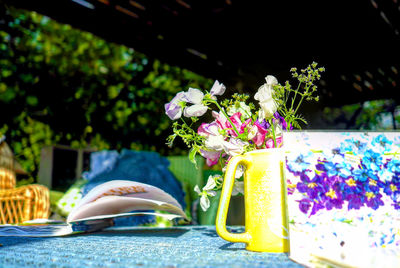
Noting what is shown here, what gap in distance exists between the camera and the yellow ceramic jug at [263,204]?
0.49m

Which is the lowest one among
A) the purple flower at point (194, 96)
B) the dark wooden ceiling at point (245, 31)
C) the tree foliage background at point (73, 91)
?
the purple flower at point (194, 96)

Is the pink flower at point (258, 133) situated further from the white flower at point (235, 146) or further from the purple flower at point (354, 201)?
the purple flower at point (354, 201)

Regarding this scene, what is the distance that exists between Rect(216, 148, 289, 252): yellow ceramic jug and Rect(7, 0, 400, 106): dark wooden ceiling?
214 cm

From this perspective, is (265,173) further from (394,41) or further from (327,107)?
(327,107)

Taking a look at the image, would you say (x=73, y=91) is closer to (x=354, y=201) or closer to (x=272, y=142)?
(x=272, y=142)

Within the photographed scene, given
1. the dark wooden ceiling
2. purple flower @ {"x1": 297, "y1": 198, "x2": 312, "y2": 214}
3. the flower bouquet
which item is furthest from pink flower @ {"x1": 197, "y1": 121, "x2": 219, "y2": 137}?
the dark wooden ceiling

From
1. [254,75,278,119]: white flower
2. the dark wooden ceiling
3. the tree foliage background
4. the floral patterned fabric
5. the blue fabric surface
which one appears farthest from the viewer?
the tree foliage background

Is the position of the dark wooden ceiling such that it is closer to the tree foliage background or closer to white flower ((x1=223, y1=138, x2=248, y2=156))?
the tree foliage background

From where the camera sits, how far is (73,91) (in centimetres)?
299

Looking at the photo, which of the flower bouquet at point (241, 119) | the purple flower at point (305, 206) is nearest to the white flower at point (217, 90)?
the flower bouquet at point (241, 119)

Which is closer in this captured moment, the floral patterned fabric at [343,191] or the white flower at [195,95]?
the floral patterned fabric at [343,191]

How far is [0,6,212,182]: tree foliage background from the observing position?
2.75 m

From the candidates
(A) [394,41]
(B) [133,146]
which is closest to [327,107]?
(A) [394,41]

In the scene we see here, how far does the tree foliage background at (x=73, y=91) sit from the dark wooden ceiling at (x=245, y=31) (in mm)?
418
